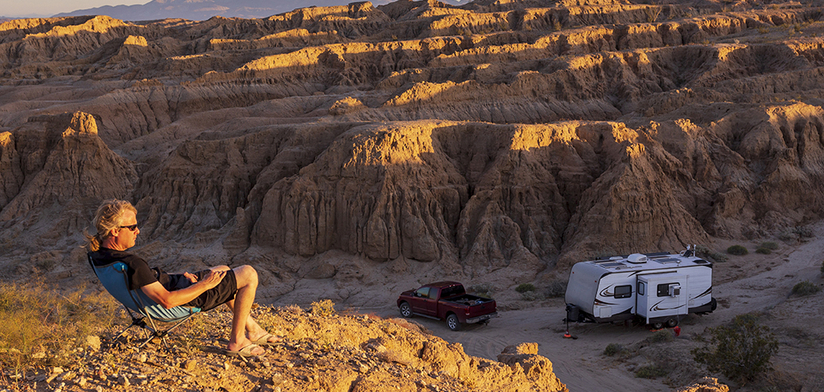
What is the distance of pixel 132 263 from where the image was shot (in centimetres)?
620

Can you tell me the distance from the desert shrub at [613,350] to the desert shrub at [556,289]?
6.50 m

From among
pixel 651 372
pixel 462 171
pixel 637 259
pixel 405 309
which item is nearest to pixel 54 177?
pixel 462 171

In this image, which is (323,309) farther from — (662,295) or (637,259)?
(662,295)

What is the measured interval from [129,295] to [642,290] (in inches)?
657

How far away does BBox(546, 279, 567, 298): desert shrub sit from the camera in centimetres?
2512

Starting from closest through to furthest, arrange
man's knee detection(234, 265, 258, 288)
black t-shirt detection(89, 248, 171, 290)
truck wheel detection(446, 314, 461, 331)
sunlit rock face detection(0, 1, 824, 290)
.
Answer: black t-shirt detection(89, 248, 171, 290) < man's knee detection(234, 265, 258, 288) < truck wheel detection(446, 314, 461, 331) < sunlit rock face detection(0, 1, 824, 290)

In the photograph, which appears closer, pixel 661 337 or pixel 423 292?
pixel 661 337

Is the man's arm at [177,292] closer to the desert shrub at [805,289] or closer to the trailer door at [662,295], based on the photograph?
the trailer door at [662,295]

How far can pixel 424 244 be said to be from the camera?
91.7 ft

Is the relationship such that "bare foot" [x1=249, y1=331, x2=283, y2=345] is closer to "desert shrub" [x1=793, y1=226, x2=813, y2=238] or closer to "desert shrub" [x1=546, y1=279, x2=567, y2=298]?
"desert shrub" [x1=546, y1=279, x2=567, y2=298]

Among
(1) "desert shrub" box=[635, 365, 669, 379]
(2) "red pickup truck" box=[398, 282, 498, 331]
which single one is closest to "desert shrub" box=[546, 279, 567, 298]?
(2) "red pickup truck" box=[398, 282, 498, 331]

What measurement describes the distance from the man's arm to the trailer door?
16.1 metres

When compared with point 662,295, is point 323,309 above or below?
above

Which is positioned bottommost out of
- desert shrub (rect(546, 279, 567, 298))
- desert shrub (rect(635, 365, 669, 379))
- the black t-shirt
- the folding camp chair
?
desert shrub (rect(546, 279, 567, 298))
